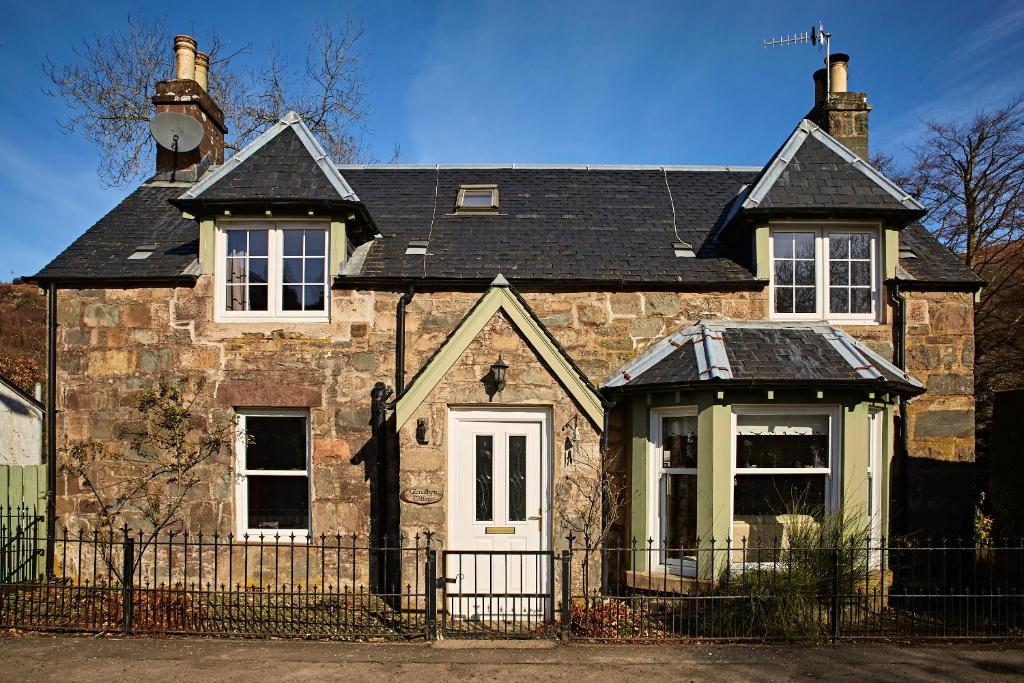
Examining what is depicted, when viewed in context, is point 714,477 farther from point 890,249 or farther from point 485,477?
point 890,249

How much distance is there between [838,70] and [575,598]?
10774 millimetres

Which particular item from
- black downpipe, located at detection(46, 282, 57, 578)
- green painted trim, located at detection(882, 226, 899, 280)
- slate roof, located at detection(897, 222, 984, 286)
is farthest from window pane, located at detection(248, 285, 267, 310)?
slate roof, located at detection(897, 222, 984, 286)

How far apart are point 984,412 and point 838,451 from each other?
12.9m

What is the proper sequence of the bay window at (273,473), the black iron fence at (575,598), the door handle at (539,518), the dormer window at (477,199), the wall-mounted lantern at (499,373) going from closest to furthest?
the black iron fence at (575,598)
the wall-mounted lantern at (499,373)
the door handle at (539,518)
the bay window at (273,473)
the dormer window at (477,199)

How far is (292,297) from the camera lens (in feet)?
36.4

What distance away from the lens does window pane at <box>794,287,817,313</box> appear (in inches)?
442

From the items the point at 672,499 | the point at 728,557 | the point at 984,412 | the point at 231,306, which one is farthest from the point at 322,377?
the point at 984,412

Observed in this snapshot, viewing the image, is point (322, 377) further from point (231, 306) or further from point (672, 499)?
point (672, 499)

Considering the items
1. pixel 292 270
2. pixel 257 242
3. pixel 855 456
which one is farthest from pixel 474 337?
pixel 855 456

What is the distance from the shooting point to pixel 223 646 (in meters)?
8.01

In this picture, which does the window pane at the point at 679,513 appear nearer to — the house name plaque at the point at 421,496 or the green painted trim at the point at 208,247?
the house name plaque at the point at 421,496

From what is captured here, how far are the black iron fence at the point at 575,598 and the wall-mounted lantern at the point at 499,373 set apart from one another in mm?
2083

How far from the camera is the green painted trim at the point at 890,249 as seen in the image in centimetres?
1103

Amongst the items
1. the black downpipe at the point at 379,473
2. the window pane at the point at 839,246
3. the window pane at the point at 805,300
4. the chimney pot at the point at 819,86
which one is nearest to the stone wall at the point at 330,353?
the black downpipe at the point at 379,473
